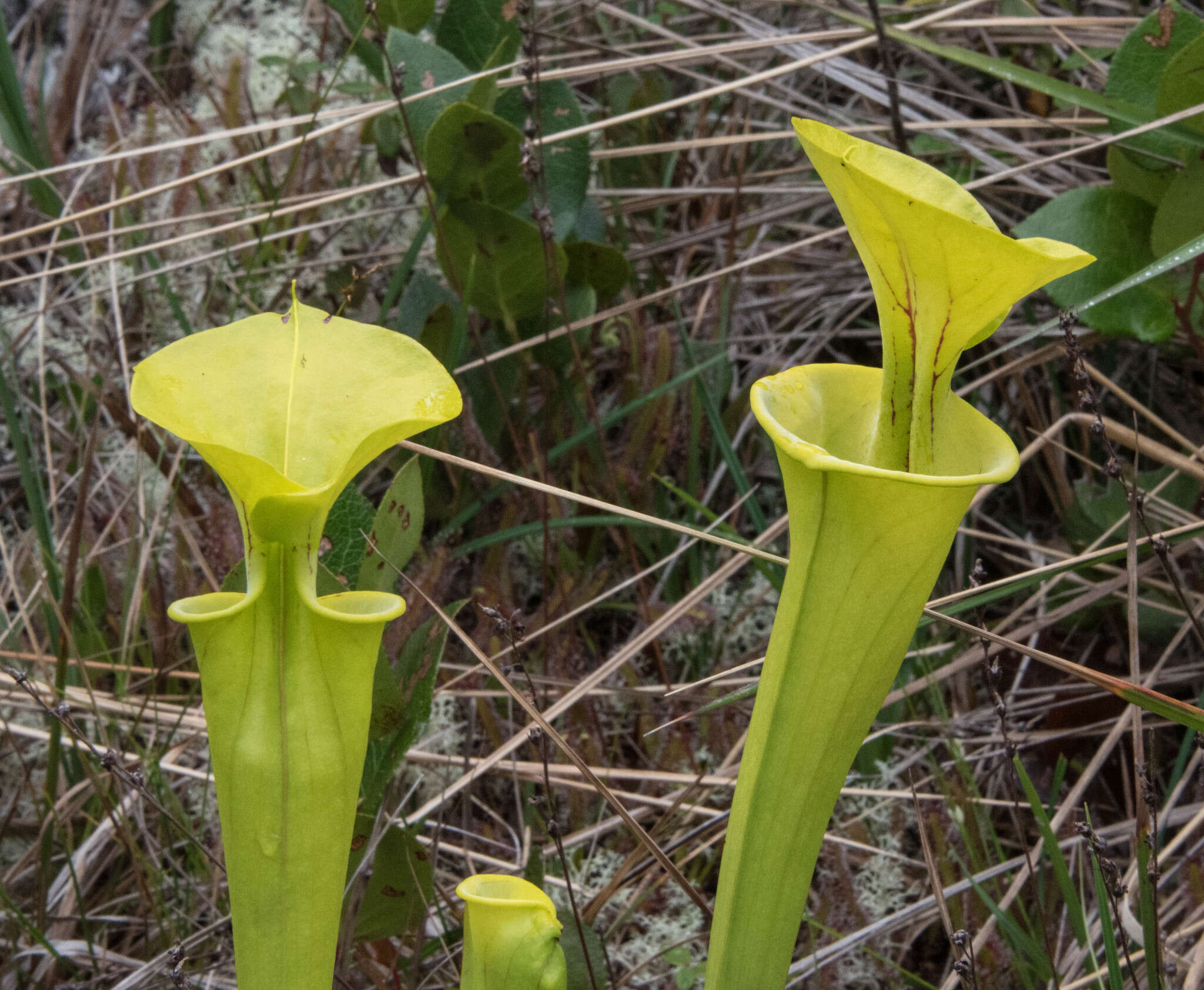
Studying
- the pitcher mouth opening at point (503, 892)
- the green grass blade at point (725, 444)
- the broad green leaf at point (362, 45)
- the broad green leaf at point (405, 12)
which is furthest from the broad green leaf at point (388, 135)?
the pitcher mouth opening at point (503, 892)

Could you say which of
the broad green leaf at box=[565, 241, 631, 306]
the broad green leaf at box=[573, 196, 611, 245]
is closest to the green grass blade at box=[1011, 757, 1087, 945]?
the broad green leaf at box=[565, 241, 631, 306]

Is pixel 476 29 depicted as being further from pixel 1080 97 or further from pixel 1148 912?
pixel 1148 912

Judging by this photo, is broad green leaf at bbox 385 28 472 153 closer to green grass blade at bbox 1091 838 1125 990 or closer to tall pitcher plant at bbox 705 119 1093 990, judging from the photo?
tall pitcher plant at bbox 705 119 1093 990

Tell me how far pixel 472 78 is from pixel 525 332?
1.82 ft

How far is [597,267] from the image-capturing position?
7.56 ft

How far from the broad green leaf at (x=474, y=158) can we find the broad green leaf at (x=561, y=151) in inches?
6.4

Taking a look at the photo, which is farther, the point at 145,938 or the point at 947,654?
the point at 947,654

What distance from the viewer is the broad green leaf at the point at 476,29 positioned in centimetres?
222

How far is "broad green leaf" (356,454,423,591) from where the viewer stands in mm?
1297

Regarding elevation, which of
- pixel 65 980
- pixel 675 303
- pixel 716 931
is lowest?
pixel 65 980

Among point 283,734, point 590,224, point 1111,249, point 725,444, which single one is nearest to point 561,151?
point 590,224

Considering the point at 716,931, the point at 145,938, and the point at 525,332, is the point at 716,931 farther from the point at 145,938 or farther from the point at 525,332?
the point at 525,332

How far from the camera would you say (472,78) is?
1.99m

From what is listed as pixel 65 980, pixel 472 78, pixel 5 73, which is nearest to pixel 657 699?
pixel 65 980
